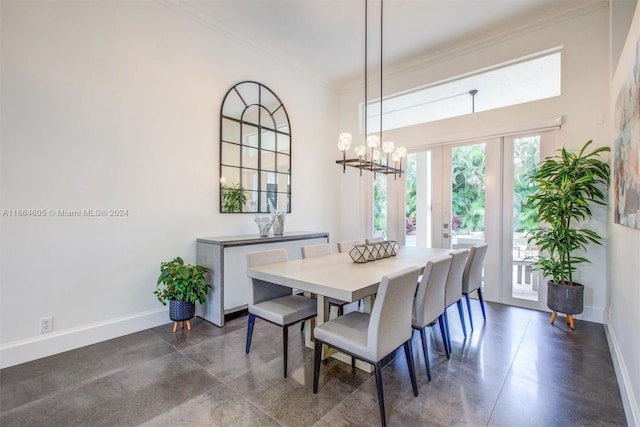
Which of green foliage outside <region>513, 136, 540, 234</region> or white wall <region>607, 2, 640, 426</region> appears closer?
white wall <region>607, 2, 640, 426</region>

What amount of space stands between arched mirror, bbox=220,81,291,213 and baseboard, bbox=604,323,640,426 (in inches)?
148

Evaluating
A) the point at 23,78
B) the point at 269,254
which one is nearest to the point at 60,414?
the point at 269,254

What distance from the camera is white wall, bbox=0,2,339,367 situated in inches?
95.6

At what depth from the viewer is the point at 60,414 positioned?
1.84 metres

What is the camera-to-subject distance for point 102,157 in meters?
2.84

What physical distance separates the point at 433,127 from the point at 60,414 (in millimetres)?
4912

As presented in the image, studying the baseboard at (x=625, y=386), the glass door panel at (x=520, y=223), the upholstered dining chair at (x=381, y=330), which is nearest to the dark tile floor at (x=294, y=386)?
the baseboard at (x=625, y=386)

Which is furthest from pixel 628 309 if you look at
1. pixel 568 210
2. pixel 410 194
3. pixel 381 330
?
pixel 410 194

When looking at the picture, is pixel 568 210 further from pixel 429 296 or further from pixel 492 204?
pixel 429 296

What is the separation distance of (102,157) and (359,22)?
10.5 feet

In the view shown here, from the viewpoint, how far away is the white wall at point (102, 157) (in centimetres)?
243

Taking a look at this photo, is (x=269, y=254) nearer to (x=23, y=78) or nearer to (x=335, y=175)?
(x=23, y=78)

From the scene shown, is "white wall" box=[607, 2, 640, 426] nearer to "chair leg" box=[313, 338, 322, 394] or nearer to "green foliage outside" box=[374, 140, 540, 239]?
"green foliage outside" box=[374, 140, 540, 239]

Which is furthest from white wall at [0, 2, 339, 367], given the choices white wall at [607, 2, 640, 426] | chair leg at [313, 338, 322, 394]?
white wall at [607, 2, 640, 426]
